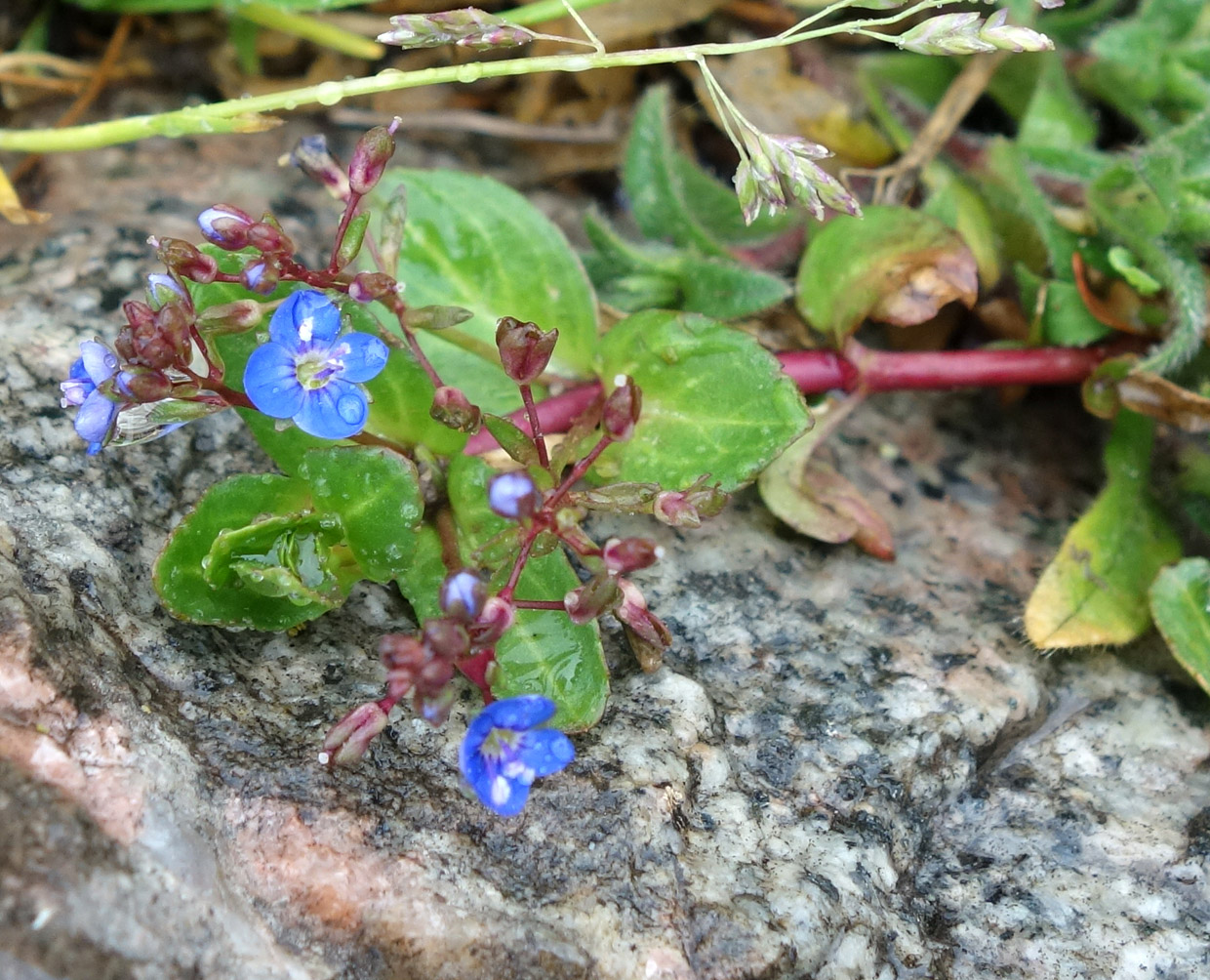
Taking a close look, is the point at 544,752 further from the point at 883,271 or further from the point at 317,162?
the point at 883,271

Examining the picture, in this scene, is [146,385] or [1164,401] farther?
Answer: [1164,401]

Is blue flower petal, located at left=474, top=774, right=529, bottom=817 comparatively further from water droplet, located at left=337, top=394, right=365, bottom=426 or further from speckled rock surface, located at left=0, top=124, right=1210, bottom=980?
water droplet, located at left=337, top=394, right=365, bottom=426

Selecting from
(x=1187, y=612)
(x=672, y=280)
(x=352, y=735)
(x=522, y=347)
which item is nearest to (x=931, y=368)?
(x=672, y=280)

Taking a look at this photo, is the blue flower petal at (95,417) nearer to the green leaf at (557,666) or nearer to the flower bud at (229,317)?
the flower bud at (229,317)

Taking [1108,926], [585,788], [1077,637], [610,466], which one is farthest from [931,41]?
[1108,926]

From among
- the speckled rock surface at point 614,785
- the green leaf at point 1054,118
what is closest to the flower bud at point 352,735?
the speckled rock surface at point 614,785

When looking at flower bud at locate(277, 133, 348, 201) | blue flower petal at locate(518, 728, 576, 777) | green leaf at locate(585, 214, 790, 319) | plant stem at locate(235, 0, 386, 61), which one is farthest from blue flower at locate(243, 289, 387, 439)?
plant stem at locate(235, 0, 386, 61)
